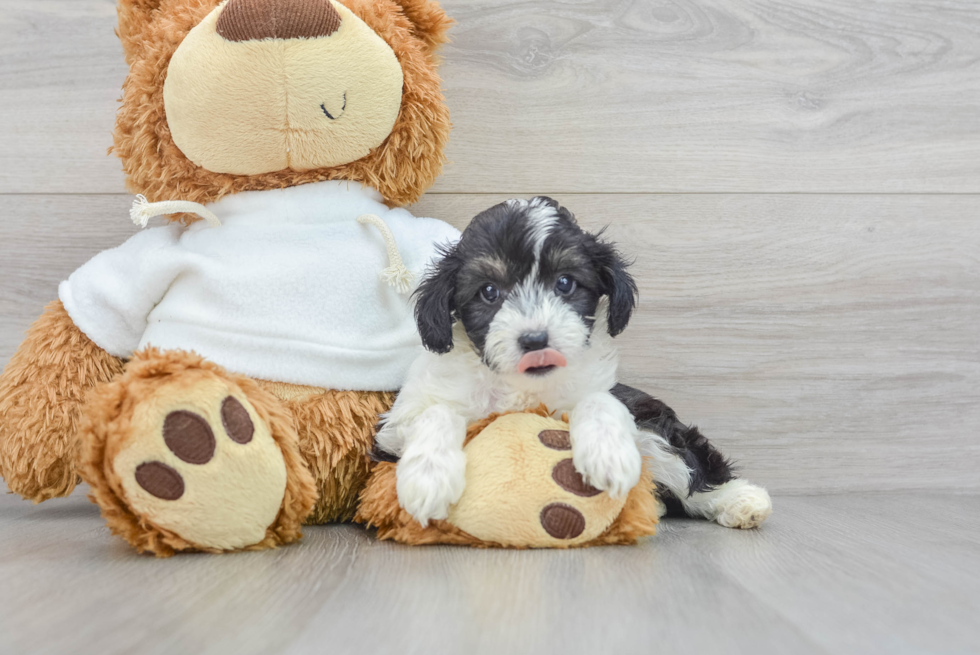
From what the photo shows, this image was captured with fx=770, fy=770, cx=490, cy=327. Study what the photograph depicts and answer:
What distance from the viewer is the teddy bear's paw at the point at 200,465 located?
3.38 feet

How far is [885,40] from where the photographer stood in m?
1.82

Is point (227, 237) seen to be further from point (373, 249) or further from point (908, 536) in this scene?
point (908, 536)

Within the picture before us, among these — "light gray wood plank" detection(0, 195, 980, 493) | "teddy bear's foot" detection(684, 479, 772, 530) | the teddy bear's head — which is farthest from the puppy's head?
"light gray wood plank" detection(0, 195, 980, 493)

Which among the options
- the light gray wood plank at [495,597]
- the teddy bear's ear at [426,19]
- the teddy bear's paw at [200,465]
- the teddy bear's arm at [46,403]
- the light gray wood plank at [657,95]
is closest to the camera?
the light gray wood plank at [495,597]

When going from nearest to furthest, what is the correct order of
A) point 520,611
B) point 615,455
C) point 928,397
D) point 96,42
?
point 520,611 → point 615,455 → point 96,42 → point 928,397

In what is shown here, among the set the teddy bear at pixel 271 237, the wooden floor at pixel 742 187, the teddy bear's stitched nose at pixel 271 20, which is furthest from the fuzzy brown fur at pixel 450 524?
the teddy bear's stitched nose at pixel 271 20

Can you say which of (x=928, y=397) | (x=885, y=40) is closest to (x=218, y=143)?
(x=885, y=40)

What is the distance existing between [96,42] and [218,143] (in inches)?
25.1

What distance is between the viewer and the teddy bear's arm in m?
1.35

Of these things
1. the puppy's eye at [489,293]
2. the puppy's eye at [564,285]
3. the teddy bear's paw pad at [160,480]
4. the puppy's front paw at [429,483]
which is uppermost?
the puppy's eye at [564,285]

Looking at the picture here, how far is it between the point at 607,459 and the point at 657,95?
1.02m

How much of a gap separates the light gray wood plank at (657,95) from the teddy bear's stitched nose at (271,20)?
515 millimetres

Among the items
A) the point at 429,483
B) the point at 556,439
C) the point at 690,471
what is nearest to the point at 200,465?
the point at 429,483

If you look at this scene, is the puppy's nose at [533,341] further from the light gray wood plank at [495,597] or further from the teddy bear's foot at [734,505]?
the teddy bear's foot at [734,505]
